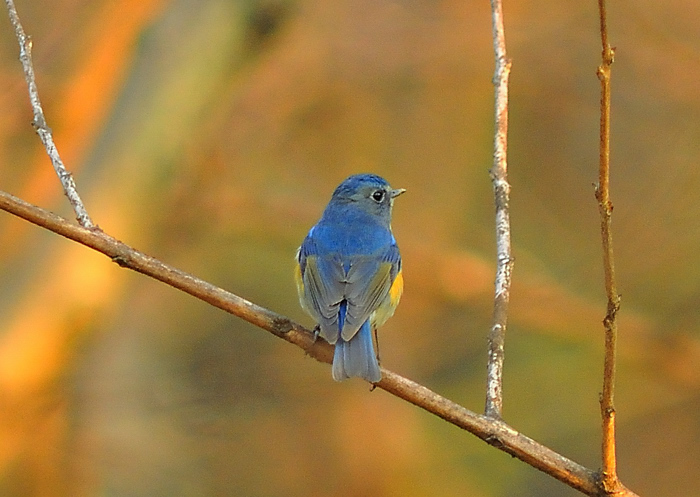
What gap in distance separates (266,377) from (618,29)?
374 centimetres

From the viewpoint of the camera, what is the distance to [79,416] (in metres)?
6.80

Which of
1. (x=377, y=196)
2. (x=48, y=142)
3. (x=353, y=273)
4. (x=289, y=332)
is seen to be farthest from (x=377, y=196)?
(x=48, y=142)

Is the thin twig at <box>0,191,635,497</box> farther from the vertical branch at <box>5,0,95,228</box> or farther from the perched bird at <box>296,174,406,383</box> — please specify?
the perched bird at <box>296,174,406,383</box>

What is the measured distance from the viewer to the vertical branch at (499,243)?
287cm

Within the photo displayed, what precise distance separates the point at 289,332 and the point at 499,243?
2.63ft

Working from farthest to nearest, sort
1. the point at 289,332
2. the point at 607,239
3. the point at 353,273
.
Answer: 1. the point at 353,273
2. the point at 289,332
3. the point at 607,239

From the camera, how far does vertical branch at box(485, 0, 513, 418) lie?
2.87 meters

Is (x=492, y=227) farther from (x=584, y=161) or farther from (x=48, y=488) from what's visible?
(x=48, y=488)

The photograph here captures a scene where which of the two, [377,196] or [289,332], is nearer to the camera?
[289,332]

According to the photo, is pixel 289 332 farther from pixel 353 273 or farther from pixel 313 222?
pixel 313 222

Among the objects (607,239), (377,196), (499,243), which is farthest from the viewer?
(377,196)

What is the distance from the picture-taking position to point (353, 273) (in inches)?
155

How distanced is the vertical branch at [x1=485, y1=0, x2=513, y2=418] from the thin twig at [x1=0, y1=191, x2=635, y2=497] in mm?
93

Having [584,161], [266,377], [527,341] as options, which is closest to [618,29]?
[584,161]
